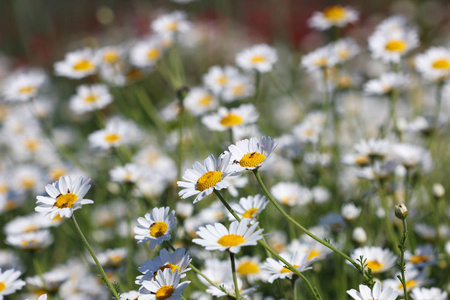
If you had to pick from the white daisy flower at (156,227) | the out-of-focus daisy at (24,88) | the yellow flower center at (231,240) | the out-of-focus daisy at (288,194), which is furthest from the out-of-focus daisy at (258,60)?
the yellow flower center at (231,240)

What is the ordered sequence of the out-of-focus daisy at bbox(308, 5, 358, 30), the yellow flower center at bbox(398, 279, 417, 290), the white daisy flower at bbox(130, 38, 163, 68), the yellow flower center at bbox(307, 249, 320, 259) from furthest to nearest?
the white daisy flower at bbox(130, 38, 163, 68)
the out-of-focus daisy at bbox(308, 5, 358, 30)
the yellow flower center at bbox(307, 249, 320, 259)
the yellow flower center at bbox(398, 279, 417, 290)

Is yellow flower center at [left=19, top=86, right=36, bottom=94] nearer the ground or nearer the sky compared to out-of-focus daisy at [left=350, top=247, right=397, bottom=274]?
nearer the sky

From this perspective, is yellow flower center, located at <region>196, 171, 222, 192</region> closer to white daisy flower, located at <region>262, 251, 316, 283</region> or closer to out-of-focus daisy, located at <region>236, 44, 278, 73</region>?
white daisy flower, located at <region>262, 251, 316, 283</region>

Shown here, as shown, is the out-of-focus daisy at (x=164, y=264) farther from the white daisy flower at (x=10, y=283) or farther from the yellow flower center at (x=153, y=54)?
the yellow flower center at (x=153, y=54)

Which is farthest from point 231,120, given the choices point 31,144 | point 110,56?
point 31,144

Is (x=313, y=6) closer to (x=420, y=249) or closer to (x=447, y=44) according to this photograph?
(x=447, y=44)

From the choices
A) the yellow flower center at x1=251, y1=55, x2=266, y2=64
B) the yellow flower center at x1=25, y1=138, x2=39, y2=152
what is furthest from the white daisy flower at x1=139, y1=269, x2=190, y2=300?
the yellow flower center at x1=25, y1=138, x2=39, y2=152

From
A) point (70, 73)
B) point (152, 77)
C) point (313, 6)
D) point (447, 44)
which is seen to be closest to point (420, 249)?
point (70, 73)
